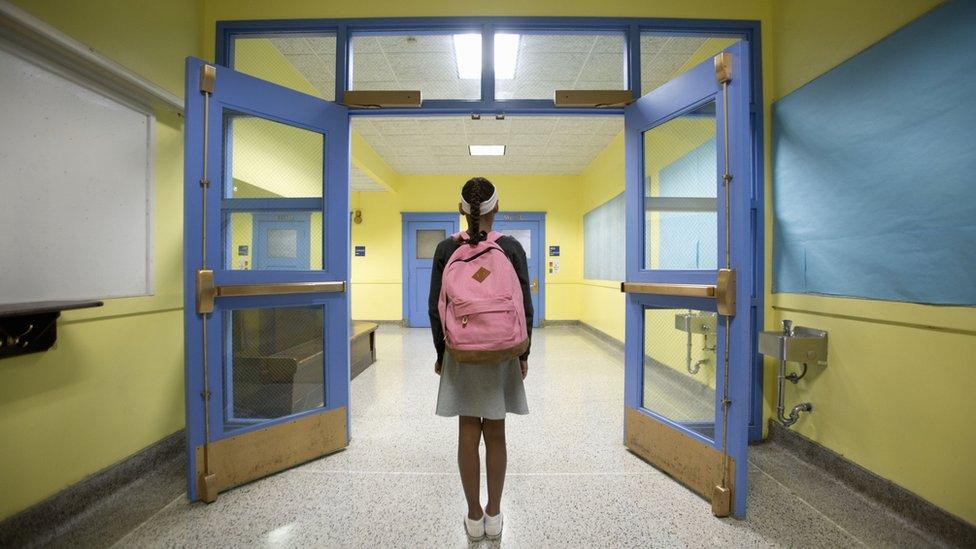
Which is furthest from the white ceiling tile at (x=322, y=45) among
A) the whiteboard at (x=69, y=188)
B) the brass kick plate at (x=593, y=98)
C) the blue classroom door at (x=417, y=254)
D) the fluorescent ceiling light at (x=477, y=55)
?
the blue classroom door at (x=417, y=254)

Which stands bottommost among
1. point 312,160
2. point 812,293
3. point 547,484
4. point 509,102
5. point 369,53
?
point 547,484

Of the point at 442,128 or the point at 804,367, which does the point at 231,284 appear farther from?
the point at 442,128

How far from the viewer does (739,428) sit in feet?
4.86

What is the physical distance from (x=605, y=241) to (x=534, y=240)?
174 cm

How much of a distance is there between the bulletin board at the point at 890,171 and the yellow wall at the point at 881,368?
8 centimetres

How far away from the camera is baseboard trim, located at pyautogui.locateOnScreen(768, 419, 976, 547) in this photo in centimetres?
129

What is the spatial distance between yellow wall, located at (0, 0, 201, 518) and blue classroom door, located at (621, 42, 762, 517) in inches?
103

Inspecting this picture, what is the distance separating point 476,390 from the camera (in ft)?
4.07

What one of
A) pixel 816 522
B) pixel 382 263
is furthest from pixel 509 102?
pixel 382 263

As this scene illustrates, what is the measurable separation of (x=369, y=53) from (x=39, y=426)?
3.10 meters

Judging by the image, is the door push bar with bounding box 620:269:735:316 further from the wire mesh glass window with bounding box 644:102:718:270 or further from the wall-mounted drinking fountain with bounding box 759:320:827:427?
the wall-mounted drinking fountain with bounding box 759:320:827:427

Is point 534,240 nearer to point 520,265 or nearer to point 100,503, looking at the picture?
point 520,265

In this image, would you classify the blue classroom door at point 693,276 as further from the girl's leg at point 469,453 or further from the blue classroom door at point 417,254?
the blue classroom door at point 417,254

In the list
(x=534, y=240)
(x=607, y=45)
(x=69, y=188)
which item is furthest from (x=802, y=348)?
(x=534, y=240)
